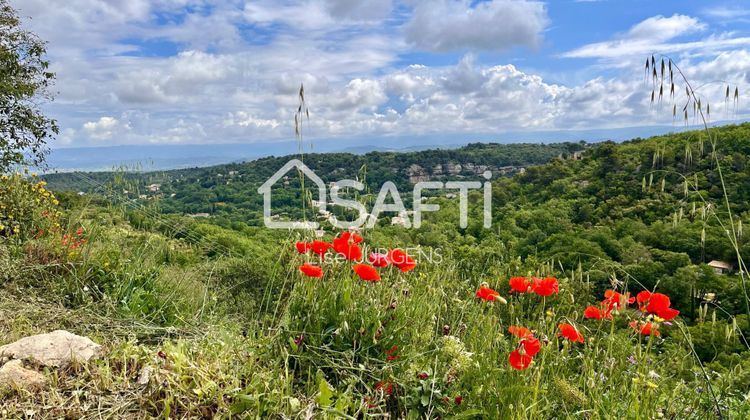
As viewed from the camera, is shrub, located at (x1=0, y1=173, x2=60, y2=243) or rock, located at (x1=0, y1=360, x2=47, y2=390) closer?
rock, located at (x1=0, y1=360, x2=47, y2=390)

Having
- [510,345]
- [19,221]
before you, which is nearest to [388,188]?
[510,345]

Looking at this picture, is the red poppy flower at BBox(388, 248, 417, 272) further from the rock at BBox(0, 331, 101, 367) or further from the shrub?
the shrub

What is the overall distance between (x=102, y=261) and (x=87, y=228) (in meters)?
0.75

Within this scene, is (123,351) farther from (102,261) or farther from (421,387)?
(102,261)

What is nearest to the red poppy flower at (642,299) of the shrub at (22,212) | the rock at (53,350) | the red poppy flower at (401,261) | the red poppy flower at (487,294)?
the red poppy flower at (487,294)

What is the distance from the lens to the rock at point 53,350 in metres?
1.62

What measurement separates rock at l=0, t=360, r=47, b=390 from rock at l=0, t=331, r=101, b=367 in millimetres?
62

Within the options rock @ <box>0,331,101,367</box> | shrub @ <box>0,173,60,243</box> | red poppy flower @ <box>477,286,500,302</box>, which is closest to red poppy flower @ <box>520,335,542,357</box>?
red poppy flower @ <box>477,286,500,302</box>

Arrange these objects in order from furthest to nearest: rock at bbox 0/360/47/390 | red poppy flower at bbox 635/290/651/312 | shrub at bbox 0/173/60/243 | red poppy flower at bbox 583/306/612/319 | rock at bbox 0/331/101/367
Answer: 1. shrub at bbox 0/173/60/243
2. red poppy flower at bbox 583/306/612/319
3. red poppy flower at bbox 635/290/651/312
4. rock at bbox 0/331/101/367
5. rock at bbox 0/360/47/390

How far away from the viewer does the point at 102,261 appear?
9.66 feet

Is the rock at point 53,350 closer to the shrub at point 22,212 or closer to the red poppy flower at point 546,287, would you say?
the red poppy flower at point 546,287

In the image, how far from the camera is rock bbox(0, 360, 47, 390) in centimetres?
147

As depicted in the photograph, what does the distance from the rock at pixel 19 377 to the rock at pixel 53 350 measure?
0.06 m

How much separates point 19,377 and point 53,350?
0.53 feet
